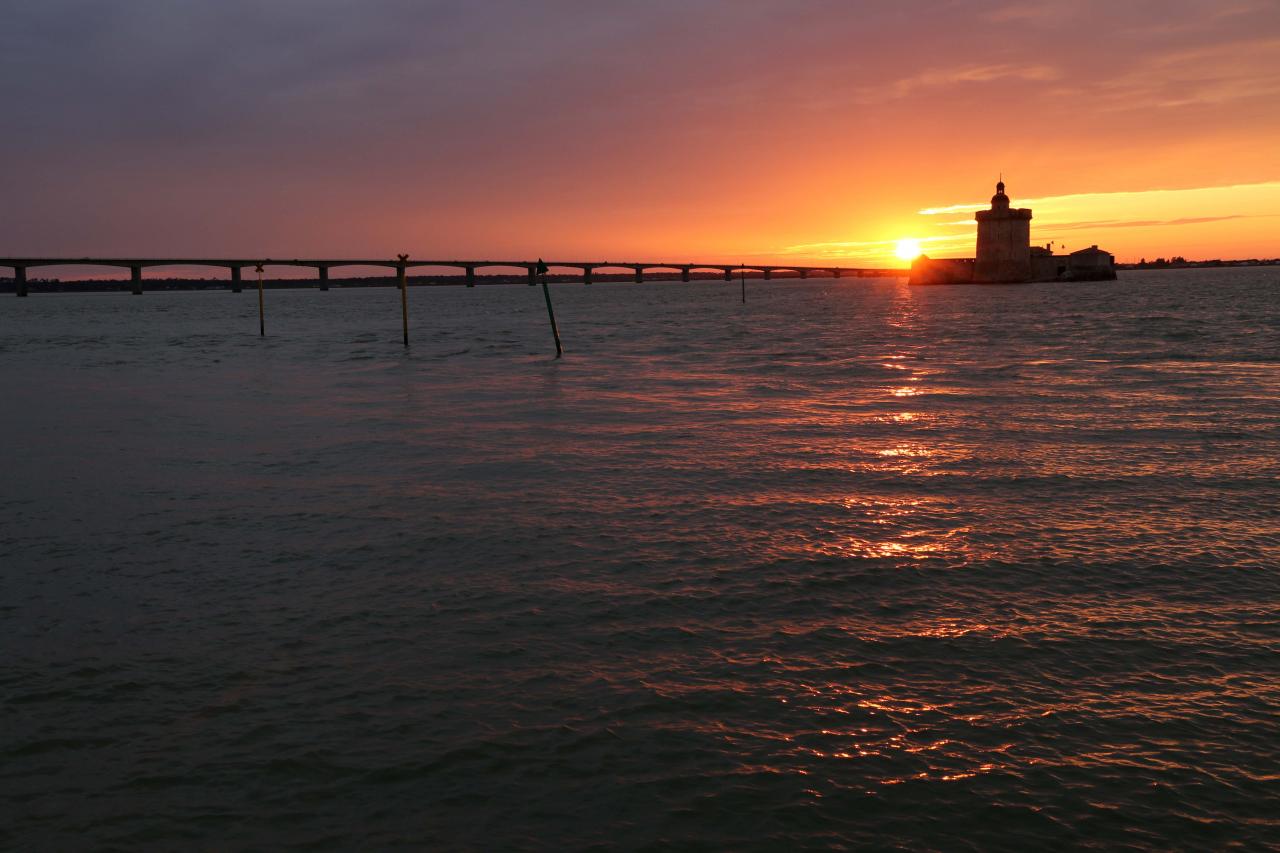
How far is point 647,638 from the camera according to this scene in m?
7.76

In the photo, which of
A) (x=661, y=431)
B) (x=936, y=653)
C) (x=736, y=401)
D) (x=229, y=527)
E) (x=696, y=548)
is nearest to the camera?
(x=936, y=653)

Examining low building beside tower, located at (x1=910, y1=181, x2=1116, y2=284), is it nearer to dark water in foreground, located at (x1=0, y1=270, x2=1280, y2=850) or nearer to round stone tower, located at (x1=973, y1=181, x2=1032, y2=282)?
round stone tower, located at (x1=973, y1=181, x2=1032, y2=282)

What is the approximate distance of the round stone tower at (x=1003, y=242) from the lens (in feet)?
457

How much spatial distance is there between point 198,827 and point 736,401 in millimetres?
20426

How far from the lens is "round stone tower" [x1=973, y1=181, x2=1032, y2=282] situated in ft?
457

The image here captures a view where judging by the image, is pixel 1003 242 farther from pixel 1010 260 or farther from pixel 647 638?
pixel 647 638

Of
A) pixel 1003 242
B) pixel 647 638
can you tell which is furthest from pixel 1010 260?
A: pixel 647 638

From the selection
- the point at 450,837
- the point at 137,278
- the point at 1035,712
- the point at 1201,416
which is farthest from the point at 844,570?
the point at 137,278

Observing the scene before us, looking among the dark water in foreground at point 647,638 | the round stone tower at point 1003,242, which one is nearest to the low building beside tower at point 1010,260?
the round stone tower at point 1003,242

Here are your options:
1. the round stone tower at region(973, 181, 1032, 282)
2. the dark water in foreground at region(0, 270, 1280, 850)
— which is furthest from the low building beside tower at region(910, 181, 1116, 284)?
the dark water in foreground at region(0, 270, 1280, 850)

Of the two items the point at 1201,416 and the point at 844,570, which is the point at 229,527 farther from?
the point at 1201,416

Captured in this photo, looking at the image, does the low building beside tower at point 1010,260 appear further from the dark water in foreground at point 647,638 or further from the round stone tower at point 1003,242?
the dark water in foreground at point 647,638

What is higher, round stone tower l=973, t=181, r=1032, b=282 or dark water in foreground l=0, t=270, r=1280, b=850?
round stone tower l=973, t=181, r=1032, b=282

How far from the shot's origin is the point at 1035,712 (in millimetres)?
6262
